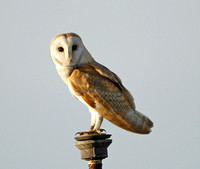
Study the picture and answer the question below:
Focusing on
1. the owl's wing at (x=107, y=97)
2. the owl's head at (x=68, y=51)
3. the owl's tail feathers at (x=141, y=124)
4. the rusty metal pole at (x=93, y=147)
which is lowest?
the rusty metal pole at (x=93, y=147)

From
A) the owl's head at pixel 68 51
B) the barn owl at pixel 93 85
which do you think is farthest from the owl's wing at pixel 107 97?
the owl's head at pixel 68 51

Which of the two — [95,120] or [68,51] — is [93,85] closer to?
[95,120]

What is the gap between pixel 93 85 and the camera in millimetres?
6789

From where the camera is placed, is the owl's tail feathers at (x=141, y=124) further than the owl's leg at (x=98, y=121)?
Yes

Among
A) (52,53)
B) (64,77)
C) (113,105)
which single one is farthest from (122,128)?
(52,53)

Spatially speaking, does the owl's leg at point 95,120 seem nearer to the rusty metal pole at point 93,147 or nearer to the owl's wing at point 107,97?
the owl's wing at point 107,97

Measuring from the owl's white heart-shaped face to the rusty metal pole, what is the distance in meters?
1.31

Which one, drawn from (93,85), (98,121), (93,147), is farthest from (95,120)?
(93,147)

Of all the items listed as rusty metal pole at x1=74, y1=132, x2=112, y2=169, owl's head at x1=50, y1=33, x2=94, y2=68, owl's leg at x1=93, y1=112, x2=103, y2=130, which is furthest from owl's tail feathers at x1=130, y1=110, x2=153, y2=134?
owl's head at x1=50, y1=33, x2=94, y2=68

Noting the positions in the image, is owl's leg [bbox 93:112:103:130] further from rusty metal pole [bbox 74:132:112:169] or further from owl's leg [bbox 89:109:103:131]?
rusty metal pole [bbox 74:132:112:169]

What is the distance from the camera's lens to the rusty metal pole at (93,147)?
6.18 metres

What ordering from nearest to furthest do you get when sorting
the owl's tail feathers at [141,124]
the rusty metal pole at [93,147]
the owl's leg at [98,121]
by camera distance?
the rusty metal pole at [93,147] < the owl's leg at [98,121] < the owl's tail feathers at [141,124]

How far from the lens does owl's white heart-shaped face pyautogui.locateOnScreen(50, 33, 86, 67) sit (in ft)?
22.3

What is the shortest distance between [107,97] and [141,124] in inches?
30.3
